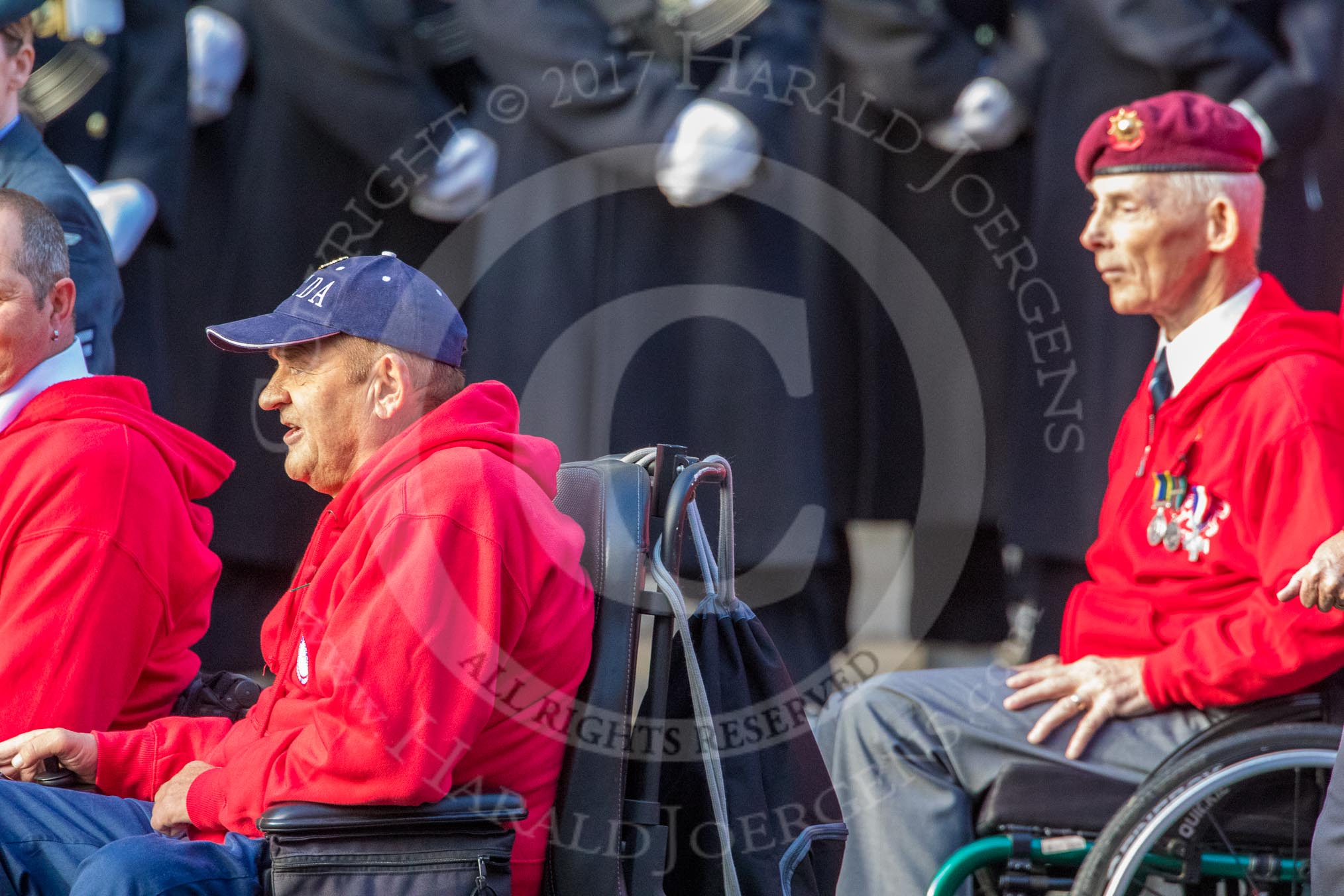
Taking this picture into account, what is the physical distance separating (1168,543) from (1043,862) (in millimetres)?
536

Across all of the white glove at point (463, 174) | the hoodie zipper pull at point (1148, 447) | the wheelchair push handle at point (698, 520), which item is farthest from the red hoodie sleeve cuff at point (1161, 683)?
the white glove at point (463, 174)

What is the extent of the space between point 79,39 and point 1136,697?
287cm

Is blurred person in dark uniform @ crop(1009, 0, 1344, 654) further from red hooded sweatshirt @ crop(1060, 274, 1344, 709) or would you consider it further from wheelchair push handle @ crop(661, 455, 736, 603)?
wheelchair push handle @ crop(661, 455, 736, 603)

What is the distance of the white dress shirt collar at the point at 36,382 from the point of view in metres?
2.40

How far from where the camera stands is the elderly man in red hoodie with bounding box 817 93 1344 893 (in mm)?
2328

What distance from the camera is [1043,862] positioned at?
7.61 feet

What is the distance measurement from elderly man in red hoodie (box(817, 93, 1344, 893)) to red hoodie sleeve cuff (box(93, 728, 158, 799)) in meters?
1.01

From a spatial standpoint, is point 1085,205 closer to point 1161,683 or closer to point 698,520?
point 1161,683

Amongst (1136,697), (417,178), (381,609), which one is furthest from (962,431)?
(381,609)

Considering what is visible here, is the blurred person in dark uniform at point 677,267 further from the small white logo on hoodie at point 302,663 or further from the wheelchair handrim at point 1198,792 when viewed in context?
the small white logo on hoodie at point 302,663

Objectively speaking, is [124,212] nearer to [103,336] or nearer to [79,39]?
[79,39]

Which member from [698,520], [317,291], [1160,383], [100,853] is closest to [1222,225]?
[1160,383]

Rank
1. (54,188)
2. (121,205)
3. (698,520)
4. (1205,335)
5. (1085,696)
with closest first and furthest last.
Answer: (698,520), (1085,696), (1205,335), (54,188), (121,205)

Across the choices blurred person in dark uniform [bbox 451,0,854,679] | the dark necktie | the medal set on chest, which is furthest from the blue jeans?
blurred person in dark uniform [bbox 451,0,854,679]
